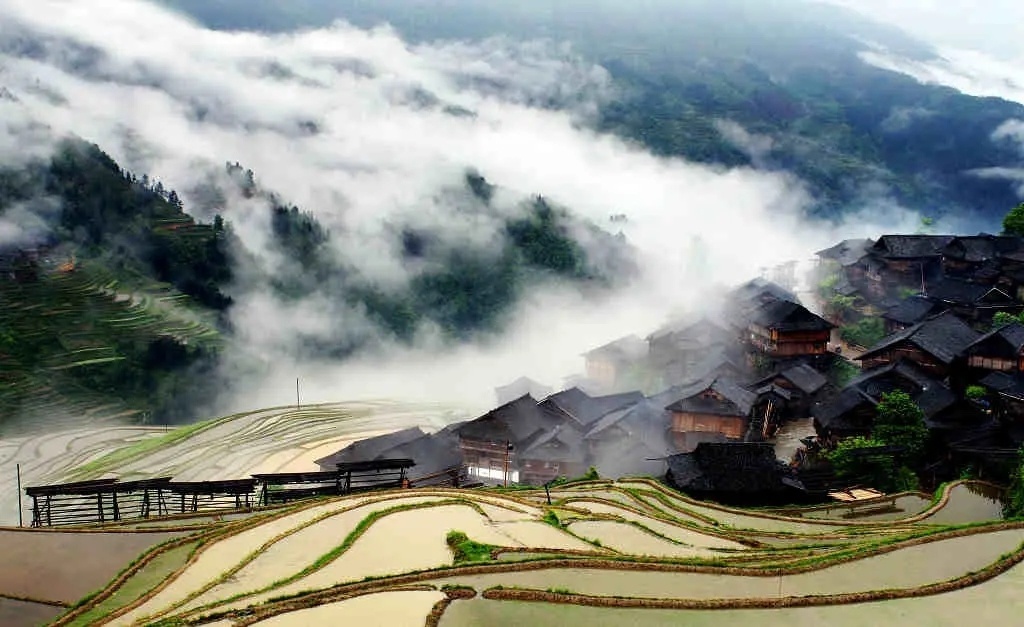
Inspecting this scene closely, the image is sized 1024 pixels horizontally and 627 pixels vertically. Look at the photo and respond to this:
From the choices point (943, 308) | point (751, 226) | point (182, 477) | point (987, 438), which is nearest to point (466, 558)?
point (987, 438)

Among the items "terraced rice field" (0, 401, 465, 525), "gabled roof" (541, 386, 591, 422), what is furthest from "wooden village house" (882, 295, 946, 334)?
"terraced rice field" (0, 401, 465, 525)

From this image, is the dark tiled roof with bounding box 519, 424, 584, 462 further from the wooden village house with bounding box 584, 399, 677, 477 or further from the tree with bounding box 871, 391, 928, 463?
the tree with bounding box 871, 391, 928, 463

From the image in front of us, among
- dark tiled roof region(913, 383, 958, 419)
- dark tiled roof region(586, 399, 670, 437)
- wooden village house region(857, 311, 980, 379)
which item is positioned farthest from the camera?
wooden village house region(857, 311, 980, 379)

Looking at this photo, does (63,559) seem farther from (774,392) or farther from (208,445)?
(774,392)

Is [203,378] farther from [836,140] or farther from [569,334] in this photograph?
[836,140]

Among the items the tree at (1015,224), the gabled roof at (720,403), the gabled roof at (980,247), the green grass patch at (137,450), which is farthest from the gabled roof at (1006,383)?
the green grass patch at (137,450)

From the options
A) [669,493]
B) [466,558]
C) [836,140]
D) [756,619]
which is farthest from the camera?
[836,140]
